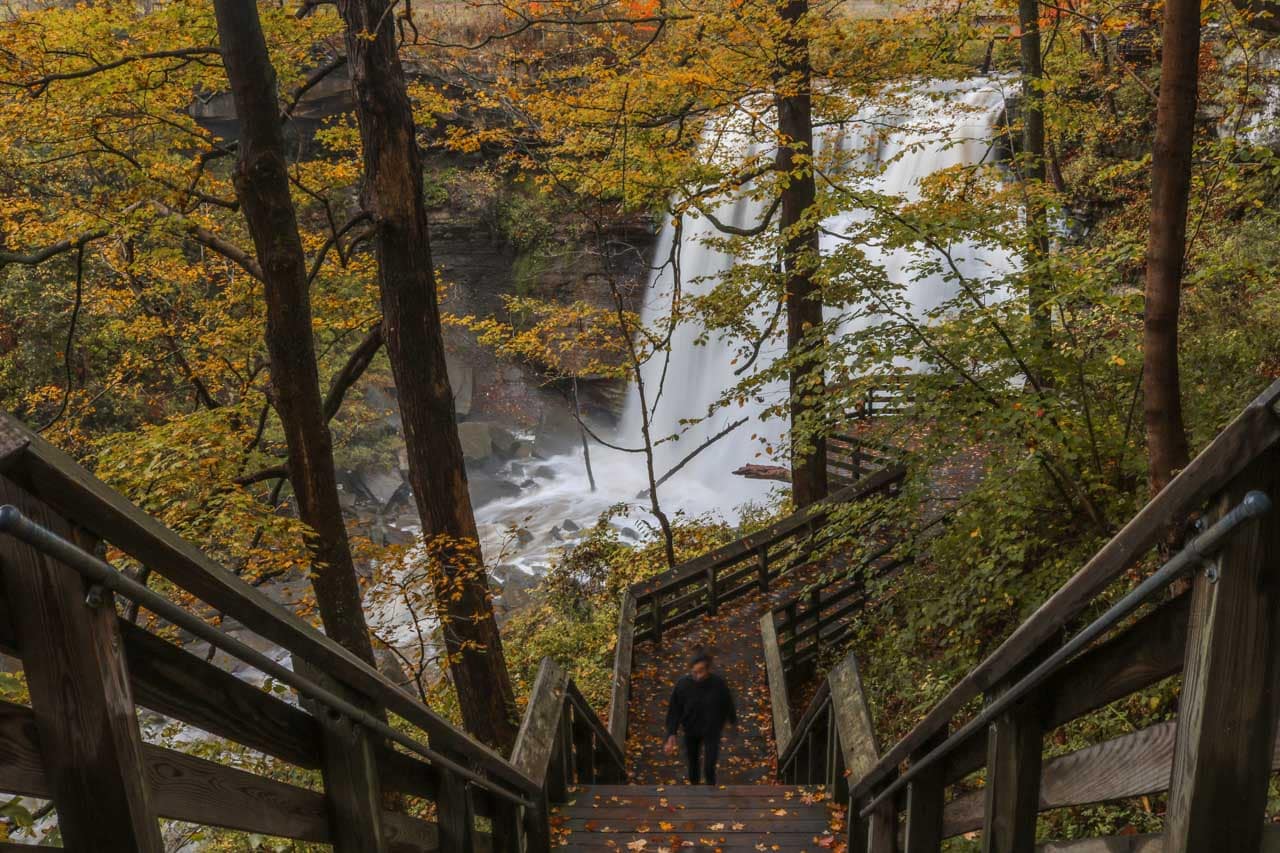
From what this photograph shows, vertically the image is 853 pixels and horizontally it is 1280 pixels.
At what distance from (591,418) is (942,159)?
568 inches

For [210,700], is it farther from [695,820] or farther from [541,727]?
[695,820]

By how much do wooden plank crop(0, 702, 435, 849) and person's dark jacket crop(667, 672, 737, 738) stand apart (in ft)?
17.0

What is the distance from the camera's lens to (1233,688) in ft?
5.13

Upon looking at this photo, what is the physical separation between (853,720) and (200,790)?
3.45 metres

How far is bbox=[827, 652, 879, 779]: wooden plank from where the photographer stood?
411 cm

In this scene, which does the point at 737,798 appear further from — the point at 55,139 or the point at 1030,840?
the point at 55,139

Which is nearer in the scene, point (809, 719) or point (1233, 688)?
point (1233, 688)

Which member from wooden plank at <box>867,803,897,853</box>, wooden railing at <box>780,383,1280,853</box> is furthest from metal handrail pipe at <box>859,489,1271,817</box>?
wooden plank at <box>867,803,897,853</box>

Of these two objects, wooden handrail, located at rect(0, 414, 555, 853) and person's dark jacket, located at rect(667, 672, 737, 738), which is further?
person's dark jacket, located at rect(667, 672, 737, 738)

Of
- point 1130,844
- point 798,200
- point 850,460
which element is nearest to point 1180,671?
point 1130,844

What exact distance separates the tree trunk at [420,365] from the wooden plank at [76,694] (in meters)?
5.37

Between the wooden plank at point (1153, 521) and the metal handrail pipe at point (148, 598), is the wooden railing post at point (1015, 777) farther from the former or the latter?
the metal handrail pipe at point (148, 598)

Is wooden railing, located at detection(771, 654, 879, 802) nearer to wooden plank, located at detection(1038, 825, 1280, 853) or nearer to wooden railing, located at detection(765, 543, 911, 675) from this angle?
wooden plank, located at detection(1038, 825, 1280, 853)

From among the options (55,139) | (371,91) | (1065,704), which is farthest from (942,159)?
(1065,704)
